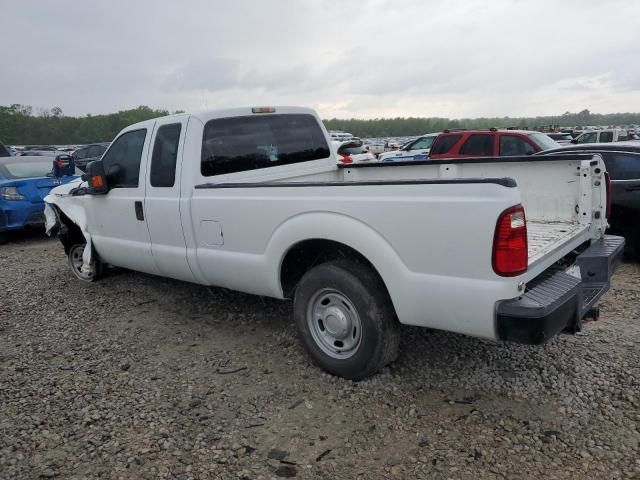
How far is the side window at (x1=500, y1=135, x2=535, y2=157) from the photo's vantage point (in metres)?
10.0

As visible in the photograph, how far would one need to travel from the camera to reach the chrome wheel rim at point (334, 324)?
3377mm

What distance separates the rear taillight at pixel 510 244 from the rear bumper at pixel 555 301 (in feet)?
0.60

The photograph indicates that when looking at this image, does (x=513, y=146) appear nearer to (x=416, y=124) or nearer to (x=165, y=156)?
(x=165, y=156)

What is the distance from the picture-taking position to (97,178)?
5.00 m

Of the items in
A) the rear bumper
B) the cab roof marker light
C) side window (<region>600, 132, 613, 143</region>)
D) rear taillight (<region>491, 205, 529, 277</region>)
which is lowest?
the rear bumper

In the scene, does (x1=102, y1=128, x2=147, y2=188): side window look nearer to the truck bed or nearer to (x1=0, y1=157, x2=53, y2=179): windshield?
the truck bed

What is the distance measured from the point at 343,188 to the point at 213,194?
126 cm

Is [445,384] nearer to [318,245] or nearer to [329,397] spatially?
[329,397]

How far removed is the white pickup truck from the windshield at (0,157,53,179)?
4263 millimetres

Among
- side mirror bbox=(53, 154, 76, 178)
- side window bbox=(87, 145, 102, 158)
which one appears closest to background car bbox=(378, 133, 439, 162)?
side mirror bbox=(53, 154, 76, 178)

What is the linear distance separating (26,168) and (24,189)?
816 mm

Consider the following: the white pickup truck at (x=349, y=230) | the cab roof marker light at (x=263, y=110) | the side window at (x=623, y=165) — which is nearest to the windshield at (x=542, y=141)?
the side window at (x=623, y=165)

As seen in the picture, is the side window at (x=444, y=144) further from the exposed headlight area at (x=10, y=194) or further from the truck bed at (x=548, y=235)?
the exposed headlight area at (x=10, y=194)

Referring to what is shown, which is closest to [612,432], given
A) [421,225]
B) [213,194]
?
[421,225]
